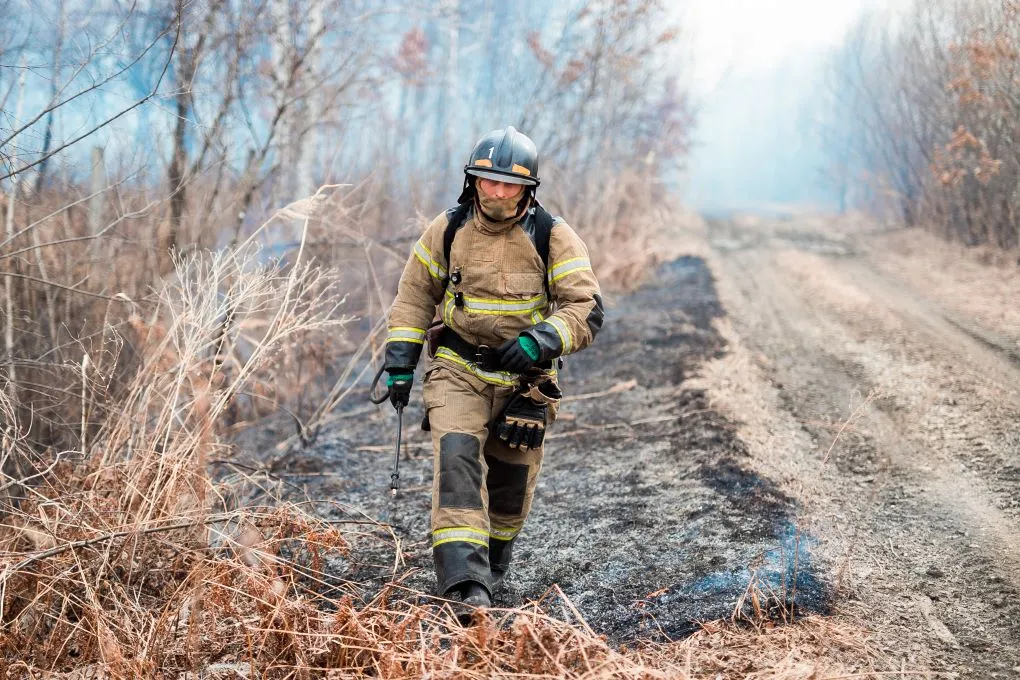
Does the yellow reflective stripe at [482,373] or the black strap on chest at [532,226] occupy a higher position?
the black strap on chest at [532,226]

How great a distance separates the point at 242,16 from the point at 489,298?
14.1 feet

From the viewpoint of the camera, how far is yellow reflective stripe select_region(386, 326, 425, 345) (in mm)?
3420

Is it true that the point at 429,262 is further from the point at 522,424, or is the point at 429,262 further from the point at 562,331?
the point at 522,424

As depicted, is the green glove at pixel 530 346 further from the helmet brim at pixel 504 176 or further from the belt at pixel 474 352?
the helmet brim at pixel 504 176

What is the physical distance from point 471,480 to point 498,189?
1187 millimetres

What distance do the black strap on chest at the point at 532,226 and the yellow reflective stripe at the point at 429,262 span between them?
4cm

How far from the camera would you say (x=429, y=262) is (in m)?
3.46

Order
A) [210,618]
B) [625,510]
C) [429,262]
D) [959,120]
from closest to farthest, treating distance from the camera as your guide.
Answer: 1. [210,618]
2. [429,262]
3. [625,510]
4. [959,120]

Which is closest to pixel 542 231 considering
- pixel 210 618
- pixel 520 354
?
pixel 520 354

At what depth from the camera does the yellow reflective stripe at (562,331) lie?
10.3ft

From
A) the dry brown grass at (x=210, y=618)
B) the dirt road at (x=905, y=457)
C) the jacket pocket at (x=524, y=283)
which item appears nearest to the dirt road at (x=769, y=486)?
the dirt road at (x=905, y=457)

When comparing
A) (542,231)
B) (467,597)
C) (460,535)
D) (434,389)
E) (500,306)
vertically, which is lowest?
(467,597)

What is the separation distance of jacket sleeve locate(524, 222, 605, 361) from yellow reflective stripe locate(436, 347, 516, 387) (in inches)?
9.9

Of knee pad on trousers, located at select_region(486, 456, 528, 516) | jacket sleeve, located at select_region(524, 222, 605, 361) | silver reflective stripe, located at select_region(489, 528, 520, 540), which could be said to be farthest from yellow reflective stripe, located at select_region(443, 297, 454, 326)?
silver reflective stripe, located at select_region(489, 528, 520, 540)
